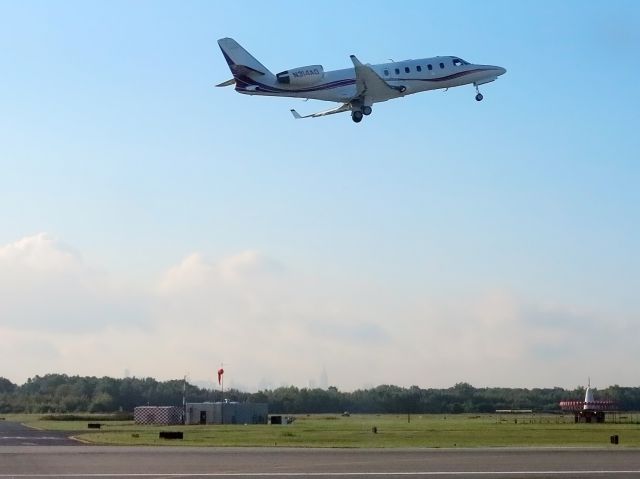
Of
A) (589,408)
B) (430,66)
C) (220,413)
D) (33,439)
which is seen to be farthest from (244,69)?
(589,408)

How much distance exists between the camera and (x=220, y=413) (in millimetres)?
107625

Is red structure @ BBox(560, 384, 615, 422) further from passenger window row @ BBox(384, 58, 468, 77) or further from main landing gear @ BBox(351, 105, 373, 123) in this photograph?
main landing gear @ BBox(351, 105, 373, 123)

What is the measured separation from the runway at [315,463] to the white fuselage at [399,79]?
940 inches

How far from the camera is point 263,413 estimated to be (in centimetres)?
11400

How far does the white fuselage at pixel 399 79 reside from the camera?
6581cm

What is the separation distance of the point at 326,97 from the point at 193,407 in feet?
172

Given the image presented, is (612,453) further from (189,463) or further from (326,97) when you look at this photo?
(326,97)

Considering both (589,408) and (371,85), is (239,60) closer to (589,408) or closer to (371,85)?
(371,85)

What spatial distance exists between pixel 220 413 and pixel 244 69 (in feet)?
165

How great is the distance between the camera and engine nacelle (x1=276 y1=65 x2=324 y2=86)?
6538cm

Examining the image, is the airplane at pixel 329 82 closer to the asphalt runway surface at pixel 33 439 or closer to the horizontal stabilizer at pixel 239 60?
the horizontal stabilizer at pixel 239 60

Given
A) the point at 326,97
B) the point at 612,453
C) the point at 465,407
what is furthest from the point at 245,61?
the point at 465,407

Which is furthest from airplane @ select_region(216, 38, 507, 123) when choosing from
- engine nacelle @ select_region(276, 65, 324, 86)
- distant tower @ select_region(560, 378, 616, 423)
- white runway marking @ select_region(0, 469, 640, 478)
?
distant tower @ select_region(560, 378, 616, 423)

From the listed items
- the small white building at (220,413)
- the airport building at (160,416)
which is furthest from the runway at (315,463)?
the airport building at (160,416)
